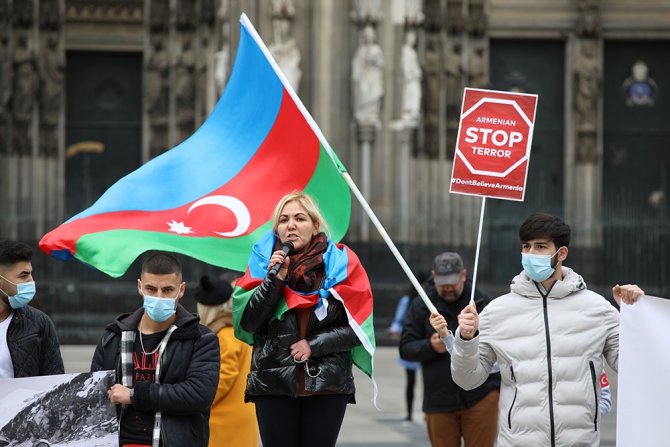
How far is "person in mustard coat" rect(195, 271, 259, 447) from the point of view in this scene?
7.29 meters

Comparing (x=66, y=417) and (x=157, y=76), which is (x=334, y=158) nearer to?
(x=66, y=417)

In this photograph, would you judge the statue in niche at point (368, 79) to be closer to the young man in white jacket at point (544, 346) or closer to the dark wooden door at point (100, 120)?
the dark wooden door at point (100, 120)

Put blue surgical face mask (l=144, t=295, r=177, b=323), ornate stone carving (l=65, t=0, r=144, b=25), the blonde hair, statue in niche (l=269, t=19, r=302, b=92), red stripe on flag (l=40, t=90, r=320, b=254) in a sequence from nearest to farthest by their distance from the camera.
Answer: blue surgical face mask (l=144, t=295, r=177, b=323) < the blonde hair < red stripe on flag (l=40, t=90, r=320, b=254) < statue in niche (l=269, t=19, r=302, b=92) < ornate stone carving (l=65, t=0, r=144, b=25)

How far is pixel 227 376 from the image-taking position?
7262mm

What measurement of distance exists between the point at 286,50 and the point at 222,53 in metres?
1.24

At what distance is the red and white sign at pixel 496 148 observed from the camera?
21.0 ft

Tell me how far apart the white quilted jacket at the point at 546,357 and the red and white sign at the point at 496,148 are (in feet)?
2.32

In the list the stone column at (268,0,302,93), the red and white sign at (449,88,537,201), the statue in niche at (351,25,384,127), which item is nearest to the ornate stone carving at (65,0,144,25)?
the stone column at (268,0,302,93)

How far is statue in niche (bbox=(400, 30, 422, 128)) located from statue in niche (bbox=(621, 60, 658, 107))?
515 centimetres

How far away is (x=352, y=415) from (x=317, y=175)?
21.4 ft

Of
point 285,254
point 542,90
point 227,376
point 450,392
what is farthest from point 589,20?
point 285,254

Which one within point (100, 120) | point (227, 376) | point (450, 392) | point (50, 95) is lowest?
point (450, 392)

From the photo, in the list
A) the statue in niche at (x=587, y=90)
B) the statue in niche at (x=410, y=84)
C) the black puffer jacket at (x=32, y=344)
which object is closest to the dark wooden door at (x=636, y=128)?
the statue in niche at (x=587, y=90)

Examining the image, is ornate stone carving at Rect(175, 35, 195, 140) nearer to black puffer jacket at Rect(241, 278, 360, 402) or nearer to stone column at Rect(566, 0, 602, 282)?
stone column at Rect(566, 0, 602, 282)
